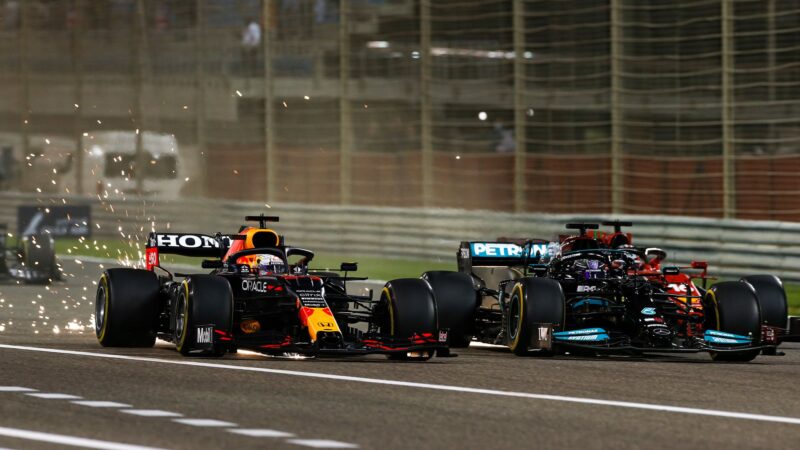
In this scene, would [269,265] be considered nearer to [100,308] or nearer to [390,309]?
[390,309]

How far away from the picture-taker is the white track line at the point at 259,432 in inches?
411

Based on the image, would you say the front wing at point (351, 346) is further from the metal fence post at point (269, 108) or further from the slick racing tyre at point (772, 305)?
the metal fence post at point (269, 108)

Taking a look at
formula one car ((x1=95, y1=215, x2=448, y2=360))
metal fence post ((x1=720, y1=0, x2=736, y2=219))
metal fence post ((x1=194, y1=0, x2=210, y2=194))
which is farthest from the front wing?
metal fence post ((x1=194, y1=0, x2=210, y2=194))

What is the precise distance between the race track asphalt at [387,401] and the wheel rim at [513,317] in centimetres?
23

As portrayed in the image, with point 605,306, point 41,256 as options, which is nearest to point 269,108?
point 41,256

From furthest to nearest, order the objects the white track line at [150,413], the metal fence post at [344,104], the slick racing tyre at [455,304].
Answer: the metal fence post at [344,104]
the slick racing tyre at [455,304]
the white track line at [150,413]

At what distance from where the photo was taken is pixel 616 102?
23.5 metres

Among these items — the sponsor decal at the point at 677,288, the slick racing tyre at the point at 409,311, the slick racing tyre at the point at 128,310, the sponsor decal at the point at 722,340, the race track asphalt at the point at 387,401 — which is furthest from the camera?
the sponsor decal at the point at 677,288

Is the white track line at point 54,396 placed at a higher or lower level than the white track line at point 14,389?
lower

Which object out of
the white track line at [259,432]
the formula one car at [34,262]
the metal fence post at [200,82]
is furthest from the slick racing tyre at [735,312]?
the metal fence post at [200,82]

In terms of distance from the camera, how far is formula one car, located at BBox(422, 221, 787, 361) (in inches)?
629

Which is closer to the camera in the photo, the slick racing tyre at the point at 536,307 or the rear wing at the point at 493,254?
the slick racing tyre at the point at 536,307

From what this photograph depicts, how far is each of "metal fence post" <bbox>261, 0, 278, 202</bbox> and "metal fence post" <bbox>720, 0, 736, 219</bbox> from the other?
28.1 feet

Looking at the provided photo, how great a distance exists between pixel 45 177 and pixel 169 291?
1914cm
